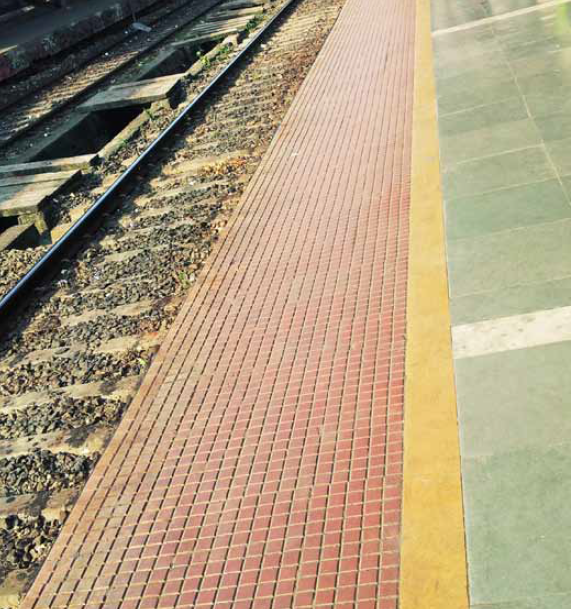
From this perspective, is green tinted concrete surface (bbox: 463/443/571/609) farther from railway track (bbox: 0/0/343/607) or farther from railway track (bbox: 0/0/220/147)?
railway track (bbox: 0/0/220/147)

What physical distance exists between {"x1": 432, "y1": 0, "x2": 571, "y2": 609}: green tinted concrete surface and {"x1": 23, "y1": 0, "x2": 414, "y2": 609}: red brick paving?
0.44 meters

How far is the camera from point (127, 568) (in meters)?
4.31

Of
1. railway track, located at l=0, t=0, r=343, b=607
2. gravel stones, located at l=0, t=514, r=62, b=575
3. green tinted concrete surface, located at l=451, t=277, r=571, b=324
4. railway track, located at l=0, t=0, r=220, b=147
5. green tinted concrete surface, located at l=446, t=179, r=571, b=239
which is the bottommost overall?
railway track, located at l=0, t=0, r=220, b=147

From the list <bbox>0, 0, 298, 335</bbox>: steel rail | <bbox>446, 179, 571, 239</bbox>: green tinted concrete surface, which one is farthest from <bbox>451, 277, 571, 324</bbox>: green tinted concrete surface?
<bbox>0, 0, 298, 335</bbox>: steel rail

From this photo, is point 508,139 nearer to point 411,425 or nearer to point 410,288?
point 410,288

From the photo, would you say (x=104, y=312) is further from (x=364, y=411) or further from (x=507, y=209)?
(x=507, y=209)

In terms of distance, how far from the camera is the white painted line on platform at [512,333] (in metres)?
5.05

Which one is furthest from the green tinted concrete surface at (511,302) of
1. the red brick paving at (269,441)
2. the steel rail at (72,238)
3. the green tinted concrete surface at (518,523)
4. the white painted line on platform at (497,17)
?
the white painted line on platform at (497,17)

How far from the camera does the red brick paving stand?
4.04m

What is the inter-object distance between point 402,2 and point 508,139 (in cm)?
1208

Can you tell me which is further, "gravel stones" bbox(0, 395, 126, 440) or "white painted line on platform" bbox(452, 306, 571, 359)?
"gravel stones" bbox(0, 395, 126, 440)

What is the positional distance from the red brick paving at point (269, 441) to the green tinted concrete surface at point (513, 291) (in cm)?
44

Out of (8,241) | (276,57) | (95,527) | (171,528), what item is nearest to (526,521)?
(171,528)

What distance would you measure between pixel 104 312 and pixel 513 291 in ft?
11.7
